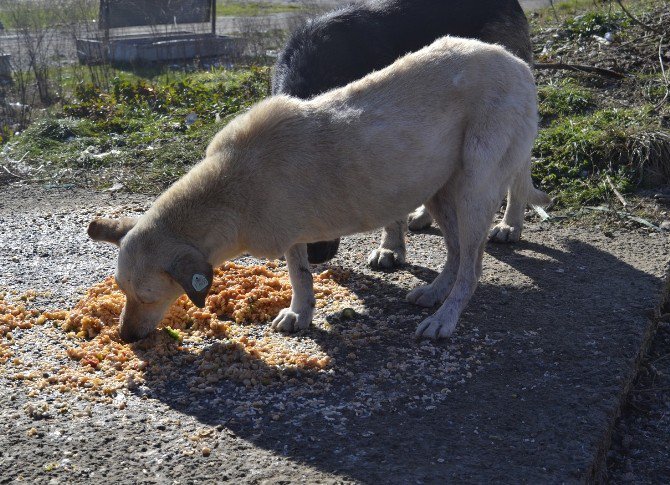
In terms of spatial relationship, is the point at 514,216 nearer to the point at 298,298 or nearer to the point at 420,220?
the point at 420,220

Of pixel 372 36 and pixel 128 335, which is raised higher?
pixel 372 36

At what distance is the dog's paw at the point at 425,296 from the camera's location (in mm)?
5391

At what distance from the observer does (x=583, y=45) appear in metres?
10.1

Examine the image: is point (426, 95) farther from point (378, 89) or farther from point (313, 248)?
point (313, 248)

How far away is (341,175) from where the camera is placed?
15.4ft

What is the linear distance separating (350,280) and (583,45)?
5.80 m

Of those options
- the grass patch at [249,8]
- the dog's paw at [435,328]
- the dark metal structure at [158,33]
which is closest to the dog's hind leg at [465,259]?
the dog's paw at [435,328]

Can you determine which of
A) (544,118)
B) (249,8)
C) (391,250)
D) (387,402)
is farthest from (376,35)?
(249,8)

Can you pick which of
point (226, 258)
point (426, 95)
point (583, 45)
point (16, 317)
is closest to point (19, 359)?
point (16, 317)

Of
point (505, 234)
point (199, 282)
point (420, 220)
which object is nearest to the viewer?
point (199, 282)

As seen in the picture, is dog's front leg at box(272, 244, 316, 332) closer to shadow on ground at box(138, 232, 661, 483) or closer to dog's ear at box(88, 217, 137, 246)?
shadow on ground at box(138, 232, 661, 483)

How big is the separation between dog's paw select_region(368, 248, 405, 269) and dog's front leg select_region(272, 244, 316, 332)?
1009 millimetres

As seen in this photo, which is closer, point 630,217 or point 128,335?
point 128,335

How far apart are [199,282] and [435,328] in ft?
4.88
